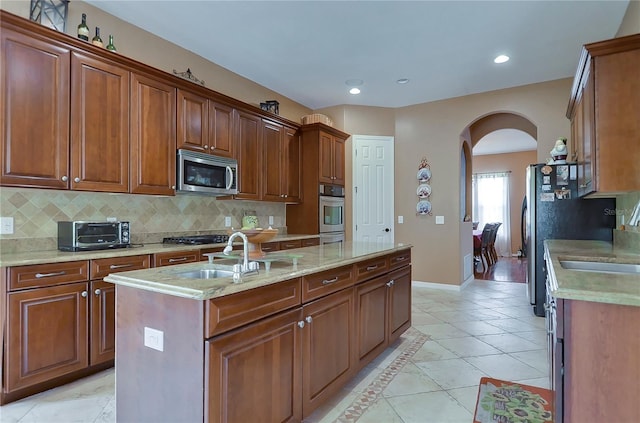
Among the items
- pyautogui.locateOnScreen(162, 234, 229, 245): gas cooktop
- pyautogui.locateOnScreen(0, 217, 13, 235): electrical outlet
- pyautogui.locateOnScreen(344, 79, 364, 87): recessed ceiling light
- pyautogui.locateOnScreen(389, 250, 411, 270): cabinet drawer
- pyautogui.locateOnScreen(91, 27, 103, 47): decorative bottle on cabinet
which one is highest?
pyautogui.locateOnScreen(344, 79, 364, 87): recessed ceiling light

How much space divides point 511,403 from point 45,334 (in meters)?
2.97

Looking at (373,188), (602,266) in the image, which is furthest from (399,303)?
(373,188)

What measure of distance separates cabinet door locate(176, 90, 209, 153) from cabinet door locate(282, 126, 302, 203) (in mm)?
1334

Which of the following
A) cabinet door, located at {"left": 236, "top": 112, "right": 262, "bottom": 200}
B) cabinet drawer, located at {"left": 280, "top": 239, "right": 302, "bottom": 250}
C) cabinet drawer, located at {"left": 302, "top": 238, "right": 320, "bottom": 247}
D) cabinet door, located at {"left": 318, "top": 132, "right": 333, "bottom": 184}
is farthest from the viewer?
cabinet door, located at {"left": 318, "top": 132, "right": 333, "bottom": 184}

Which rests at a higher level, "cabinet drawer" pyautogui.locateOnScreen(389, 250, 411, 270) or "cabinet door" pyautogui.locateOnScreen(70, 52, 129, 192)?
"cabinet door" pyautogui.locateOnScreen(70, 52, 129, 192)

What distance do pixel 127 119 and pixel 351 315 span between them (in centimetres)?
239

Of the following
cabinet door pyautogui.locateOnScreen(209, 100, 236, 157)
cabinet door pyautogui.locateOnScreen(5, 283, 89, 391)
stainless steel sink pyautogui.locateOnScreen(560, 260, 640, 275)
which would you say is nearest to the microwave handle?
cabinet door pyautogui.locateOnScreen(209, 100, 236, 157)

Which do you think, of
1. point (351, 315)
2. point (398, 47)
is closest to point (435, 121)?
point (398, 47)

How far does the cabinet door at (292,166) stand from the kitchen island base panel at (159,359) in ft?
10.9

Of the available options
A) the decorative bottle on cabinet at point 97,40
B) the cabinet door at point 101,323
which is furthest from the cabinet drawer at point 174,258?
the decorative bottle on cabinet at point 97,40

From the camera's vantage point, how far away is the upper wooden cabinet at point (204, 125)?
11.2ft

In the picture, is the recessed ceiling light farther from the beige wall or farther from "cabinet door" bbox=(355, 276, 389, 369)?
the beige wall

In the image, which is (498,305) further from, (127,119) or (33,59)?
(33,59)

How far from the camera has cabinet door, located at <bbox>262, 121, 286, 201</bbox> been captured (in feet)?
14.6
